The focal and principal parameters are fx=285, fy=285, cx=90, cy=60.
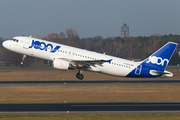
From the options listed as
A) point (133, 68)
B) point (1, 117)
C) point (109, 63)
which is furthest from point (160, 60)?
point (1, 117)

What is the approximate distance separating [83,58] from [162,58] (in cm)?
1201

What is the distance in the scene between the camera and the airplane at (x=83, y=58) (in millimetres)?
41062

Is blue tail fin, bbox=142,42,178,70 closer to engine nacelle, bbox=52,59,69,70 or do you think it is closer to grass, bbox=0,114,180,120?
engine nacelle, bbox=52,59,69,70

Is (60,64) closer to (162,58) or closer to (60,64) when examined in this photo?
(60,64)

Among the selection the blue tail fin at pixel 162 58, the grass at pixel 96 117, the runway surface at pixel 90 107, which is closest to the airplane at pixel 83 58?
the blue tail fin at pixel 162 58

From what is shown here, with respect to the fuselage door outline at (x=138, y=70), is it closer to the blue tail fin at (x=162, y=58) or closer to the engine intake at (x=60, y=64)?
the blue tail fin at (x=162, y=58)

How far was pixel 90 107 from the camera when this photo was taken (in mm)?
25109

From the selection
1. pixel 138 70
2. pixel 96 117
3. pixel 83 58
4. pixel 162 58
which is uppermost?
pixel 162 58

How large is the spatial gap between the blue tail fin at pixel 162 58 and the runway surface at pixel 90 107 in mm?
16825

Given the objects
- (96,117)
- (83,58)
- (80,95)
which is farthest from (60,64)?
(96,117)

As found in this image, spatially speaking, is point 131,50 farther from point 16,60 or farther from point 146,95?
point 146,95

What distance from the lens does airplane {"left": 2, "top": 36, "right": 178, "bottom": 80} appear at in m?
41.1

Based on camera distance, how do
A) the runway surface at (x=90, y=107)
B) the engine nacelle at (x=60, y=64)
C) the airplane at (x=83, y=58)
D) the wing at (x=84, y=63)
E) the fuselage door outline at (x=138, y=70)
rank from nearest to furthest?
the runway surface at (x=90, y=107), the engine nacelle at (x=60, y=64), the wing at (x=84, y=63), the airplane at (x=83, y=58), the fuselage door outline at (x=138, y=70)

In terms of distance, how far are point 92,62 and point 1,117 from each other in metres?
21.6
